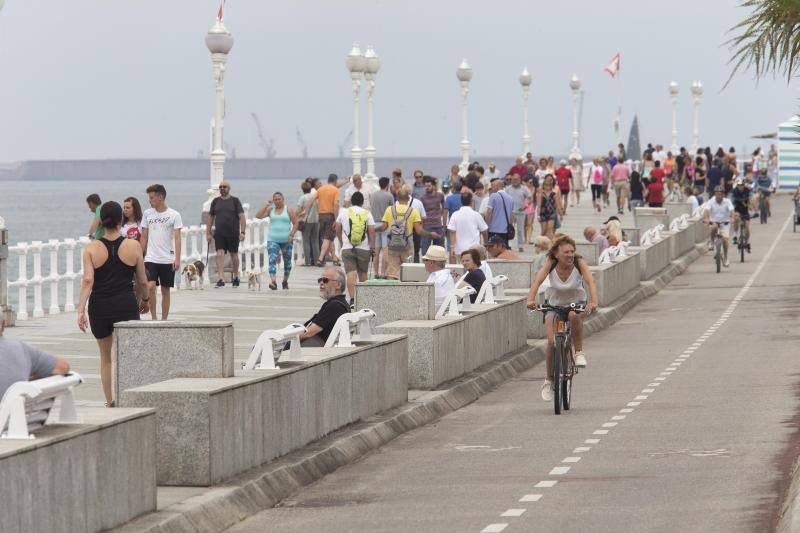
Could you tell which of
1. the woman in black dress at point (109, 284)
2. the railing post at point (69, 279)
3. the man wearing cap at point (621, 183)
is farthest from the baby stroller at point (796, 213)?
the woman in black dress at point (109, 284)

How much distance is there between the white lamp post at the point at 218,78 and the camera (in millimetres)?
37156

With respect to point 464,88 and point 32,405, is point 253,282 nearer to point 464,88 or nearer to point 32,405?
point 32,405

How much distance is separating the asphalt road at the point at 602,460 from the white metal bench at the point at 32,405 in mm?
1851

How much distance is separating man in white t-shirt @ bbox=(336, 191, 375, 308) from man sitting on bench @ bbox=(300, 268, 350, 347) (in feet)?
38.3

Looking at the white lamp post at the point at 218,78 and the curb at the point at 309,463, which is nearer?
the curb at the point at 309,463

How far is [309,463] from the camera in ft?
41.5

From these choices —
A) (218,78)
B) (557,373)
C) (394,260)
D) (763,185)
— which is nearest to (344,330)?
(557,373)

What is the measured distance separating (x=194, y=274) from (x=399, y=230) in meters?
4.03

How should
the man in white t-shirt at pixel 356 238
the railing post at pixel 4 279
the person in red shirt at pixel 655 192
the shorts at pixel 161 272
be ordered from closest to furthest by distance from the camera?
the shorts at pixel 161 272
the railing post at pixel 4 279
the man in white t-shirt at pixel 356 238
the person in red shirt at pixel 655 192

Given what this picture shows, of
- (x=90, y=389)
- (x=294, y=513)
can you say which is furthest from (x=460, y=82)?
(x=294, y=513)

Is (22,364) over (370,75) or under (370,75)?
under

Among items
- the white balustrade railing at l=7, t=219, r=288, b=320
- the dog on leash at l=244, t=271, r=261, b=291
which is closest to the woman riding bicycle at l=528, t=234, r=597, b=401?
the white balustrade railing at l=7, t=219, r=288, b=320

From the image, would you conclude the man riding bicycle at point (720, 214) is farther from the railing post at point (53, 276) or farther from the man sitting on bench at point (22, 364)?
the man sitting on bench at point (22, 364)

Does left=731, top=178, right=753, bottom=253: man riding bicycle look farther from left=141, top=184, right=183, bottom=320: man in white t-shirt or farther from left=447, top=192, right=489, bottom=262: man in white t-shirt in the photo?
left=141, top=184, right=183, bottom=320: man in white t-shirt
